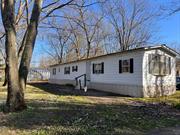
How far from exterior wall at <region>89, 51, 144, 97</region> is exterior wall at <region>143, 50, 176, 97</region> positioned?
1.05 feet

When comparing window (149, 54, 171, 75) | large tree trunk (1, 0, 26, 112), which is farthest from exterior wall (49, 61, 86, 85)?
large tree trunk (1, 0, 26, 112)

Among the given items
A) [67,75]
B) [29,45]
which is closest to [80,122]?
[29,45]

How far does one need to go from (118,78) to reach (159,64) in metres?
2.97

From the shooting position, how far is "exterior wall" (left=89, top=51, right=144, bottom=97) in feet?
60.9

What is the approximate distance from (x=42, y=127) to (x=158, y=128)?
306 cm

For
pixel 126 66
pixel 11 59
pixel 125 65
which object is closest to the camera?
pixel 11 59

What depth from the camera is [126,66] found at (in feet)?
65.2

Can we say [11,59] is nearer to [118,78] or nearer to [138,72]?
[138,72]

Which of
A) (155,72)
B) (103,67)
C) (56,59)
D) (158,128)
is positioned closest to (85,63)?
(103,67)

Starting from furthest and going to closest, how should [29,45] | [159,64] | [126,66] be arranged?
[126,66]
[159,64]
[29,45]

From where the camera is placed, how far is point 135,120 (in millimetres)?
9219

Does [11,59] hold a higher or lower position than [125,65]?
lower

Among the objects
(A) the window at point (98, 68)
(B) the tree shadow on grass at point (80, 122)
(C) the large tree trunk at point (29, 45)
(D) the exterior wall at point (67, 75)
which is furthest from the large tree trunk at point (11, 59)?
(D) the exterior wall at point (67, 75)

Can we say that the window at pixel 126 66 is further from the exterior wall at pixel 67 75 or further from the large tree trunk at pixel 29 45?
the large tree trunk at pixel 29 45
